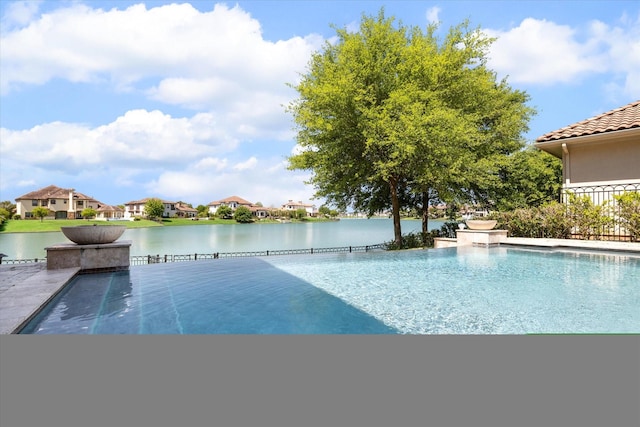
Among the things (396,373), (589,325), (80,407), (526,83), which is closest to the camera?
(80,407)

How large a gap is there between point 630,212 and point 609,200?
3.57 feet

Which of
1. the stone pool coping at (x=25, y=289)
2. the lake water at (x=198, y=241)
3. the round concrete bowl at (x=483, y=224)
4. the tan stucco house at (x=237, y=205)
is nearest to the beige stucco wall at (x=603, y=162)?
the round concrete bowl at (x=483, y=224)

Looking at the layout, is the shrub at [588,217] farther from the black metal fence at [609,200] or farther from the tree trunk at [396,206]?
the tree trunk at [396,206]

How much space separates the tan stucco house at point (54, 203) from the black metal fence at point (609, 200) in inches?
2128

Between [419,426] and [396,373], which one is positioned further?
[396,373]

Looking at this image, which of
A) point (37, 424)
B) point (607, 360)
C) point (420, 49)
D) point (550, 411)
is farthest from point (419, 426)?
point (420, 49)

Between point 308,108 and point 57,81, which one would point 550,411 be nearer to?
point 308,108

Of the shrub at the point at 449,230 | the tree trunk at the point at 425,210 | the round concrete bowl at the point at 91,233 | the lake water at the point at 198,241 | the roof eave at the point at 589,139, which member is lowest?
the lake water at the point at 198,241

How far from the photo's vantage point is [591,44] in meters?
15.2

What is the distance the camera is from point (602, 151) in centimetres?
1301

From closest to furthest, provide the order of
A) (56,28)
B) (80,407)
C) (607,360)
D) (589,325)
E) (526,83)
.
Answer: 1. (80,407)
2. (607,360)
3. (589,325)
4. (56,28)
5. (526,83)

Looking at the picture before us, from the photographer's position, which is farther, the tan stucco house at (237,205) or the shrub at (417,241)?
the tan stucco house at (237,205)

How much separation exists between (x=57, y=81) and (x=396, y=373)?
62.4 feet

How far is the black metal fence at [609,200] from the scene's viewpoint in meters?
11.6
